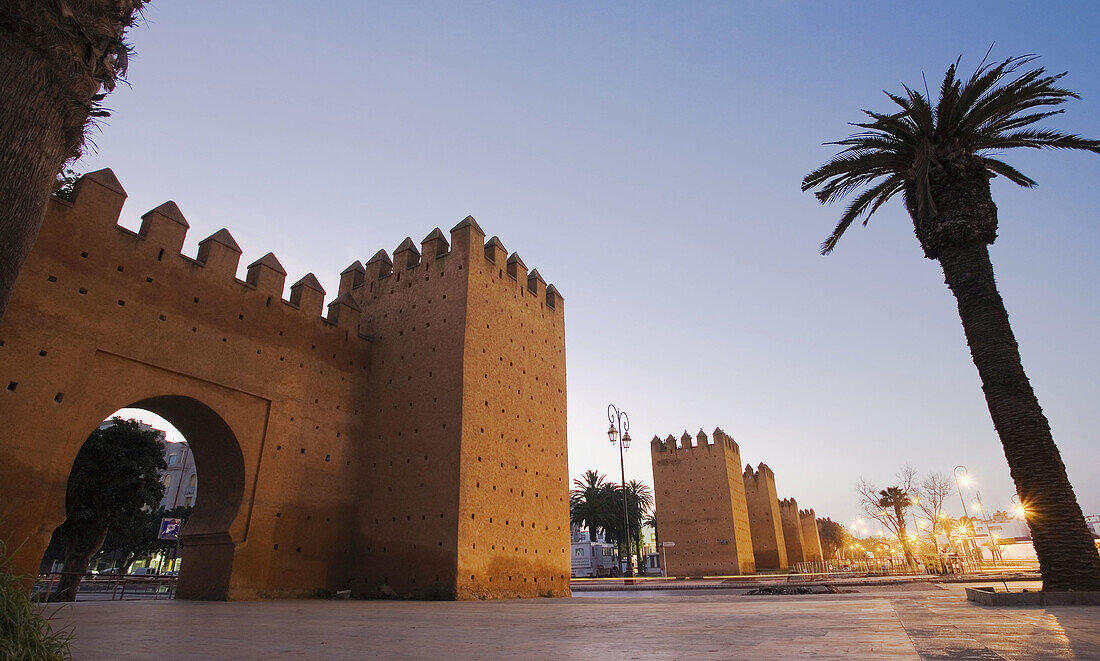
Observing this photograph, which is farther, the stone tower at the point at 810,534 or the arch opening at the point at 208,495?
the stone tower at the point at 810,534

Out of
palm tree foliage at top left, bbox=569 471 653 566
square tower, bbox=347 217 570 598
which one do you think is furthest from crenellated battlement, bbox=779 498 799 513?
square tower, bbox=347 217 570 598

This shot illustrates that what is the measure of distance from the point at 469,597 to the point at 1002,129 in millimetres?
17004

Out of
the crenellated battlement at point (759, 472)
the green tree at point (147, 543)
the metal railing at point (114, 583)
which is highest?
the crenellated battlement at point (759, 472)

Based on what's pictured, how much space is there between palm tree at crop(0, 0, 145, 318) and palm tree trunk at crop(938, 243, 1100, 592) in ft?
46.2

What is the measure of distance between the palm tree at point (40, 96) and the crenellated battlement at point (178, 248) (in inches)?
442

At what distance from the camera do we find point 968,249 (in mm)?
12008

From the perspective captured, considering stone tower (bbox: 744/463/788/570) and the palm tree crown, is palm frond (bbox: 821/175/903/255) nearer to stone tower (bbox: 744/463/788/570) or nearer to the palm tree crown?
the palm tree crown

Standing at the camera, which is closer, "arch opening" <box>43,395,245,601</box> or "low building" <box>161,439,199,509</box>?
"arch opening" <box>43,395,245,601</box>

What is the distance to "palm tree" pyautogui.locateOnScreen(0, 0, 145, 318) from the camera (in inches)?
141

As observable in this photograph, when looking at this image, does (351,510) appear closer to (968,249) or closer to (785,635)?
(785,635)

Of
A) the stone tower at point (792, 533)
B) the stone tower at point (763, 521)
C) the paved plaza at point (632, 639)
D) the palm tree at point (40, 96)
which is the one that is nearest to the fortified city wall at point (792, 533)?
the stone tower at point (792, 533)

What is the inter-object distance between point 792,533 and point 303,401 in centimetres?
5031

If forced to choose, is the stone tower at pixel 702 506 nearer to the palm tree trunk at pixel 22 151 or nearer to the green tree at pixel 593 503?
the green tree at pixel 593 503

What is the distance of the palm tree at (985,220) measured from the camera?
1005 cm
